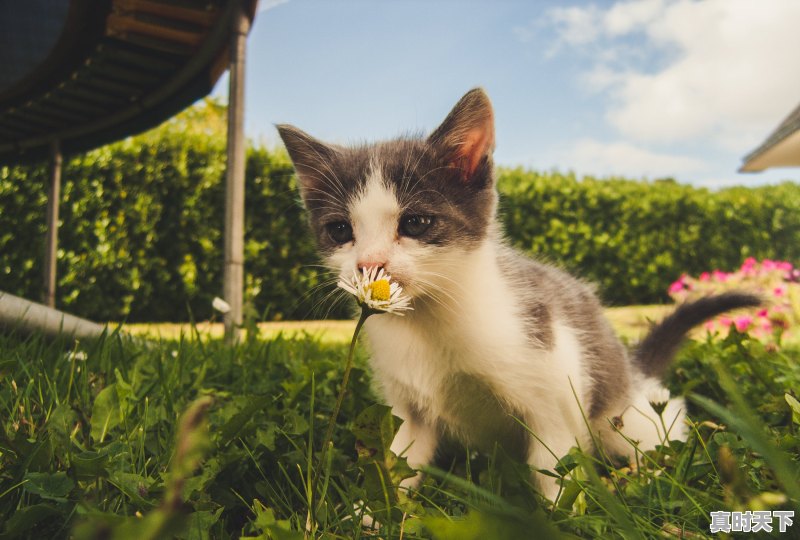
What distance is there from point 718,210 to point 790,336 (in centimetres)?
679

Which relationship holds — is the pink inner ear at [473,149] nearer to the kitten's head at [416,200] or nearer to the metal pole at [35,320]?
the kitten's head at [416,200]

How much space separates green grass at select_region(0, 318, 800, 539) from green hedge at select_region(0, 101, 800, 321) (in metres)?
3.61

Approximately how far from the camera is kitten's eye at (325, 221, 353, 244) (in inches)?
66.4

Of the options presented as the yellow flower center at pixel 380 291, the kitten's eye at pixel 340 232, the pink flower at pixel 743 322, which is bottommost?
the pink flower at pixel 743 322

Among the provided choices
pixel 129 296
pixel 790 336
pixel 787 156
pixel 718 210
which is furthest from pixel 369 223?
pixel 787 156

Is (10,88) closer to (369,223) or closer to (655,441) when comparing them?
(369,223)

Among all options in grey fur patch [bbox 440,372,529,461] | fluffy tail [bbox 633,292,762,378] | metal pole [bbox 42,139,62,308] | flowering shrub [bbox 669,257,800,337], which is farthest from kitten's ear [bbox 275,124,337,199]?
flowering shrub [bbox 669,257,800,337]

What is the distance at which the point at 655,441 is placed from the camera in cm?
183

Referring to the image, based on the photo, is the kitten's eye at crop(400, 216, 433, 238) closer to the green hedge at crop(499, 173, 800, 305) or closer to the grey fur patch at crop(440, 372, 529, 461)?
the grey fur patch at crop(440, 372, 529, 461)

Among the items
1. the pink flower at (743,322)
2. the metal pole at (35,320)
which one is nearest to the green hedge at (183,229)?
the pink flower at (743,322)

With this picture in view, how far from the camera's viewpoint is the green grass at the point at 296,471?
93 centimetres

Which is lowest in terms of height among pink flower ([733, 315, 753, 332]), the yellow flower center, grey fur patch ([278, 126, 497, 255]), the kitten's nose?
pink flower ([733, 315, 753, 332])

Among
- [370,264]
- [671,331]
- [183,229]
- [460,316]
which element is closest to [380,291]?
[370,264]

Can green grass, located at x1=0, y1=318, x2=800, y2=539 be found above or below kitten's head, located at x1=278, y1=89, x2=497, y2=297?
below
